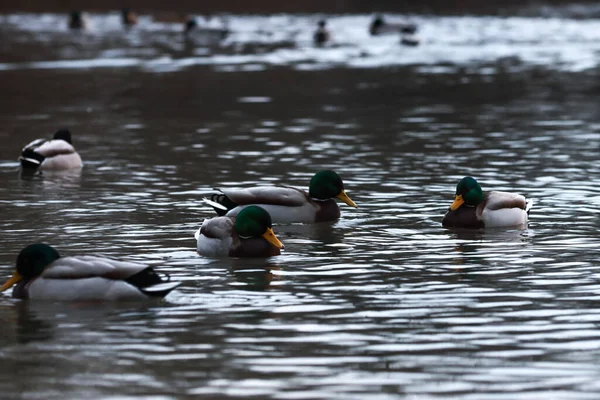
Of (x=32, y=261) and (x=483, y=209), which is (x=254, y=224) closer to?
(x=32, y=261)

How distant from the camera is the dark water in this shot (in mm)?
8617

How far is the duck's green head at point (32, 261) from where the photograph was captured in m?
10.6

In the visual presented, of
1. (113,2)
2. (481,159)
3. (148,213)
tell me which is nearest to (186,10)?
(113,2)

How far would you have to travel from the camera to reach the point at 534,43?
46781 millimetres

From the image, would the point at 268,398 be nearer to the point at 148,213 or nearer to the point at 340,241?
the point at 340,241

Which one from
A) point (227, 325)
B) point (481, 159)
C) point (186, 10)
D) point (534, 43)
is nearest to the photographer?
point (227, 325)

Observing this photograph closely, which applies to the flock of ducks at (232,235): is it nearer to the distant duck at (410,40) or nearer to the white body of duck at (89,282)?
the white body of duck at (89,282)

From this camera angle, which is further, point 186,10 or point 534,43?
point 186,10

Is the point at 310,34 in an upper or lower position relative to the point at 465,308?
upper

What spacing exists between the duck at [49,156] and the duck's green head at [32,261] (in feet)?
27.5

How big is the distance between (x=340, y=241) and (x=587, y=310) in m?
3.83

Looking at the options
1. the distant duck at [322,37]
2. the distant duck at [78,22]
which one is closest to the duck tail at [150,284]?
the distant duck at [322,37]

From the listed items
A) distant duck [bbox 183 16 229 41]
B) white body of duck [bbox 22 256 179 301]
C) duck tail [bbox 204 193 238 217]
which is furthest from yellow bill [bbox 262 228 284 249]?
distant duck [bbox 183 16 229 41]

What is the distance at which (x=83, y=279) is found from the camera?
10.4 metres
